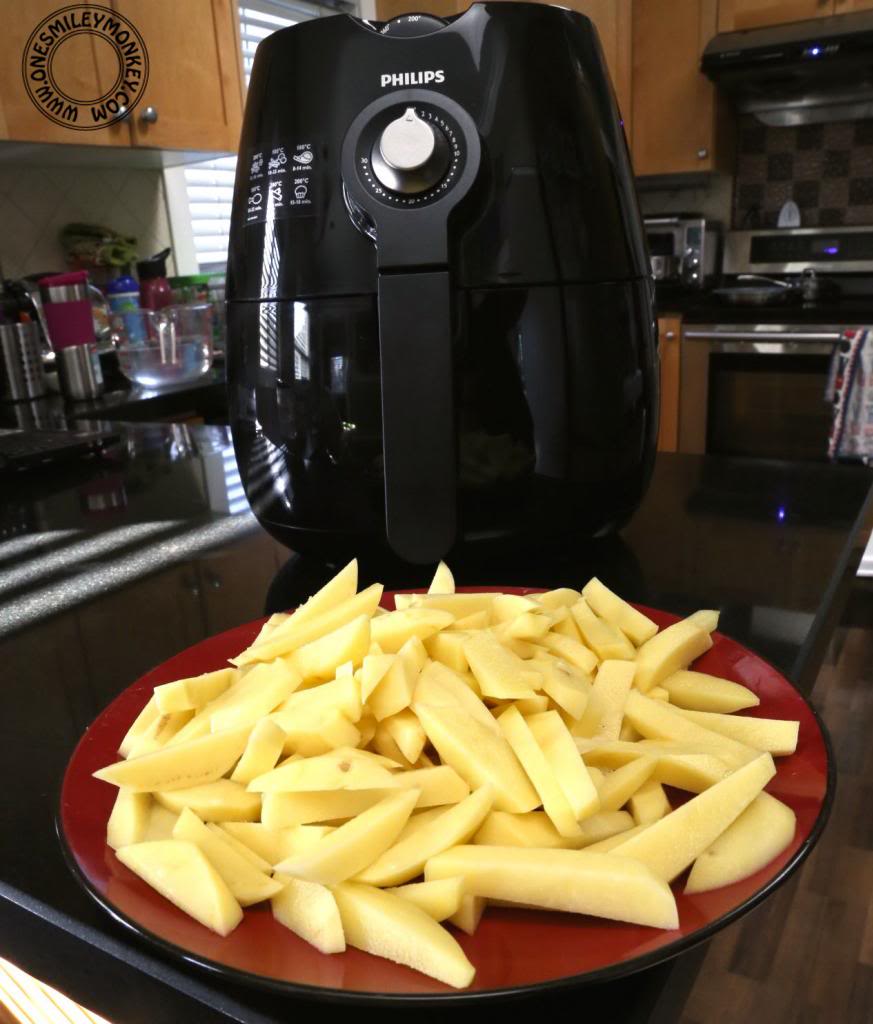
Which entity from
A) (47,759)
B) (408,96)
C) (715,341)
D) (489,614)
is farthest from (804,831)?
(715,341)

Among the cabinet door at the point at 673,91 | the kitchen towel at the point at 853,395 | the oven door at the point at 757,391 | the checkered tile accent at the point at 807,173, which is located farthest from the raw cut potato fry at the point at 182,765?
the checkered tile accent at the point at 807,173

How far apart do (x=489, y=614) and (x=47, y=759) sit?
0.23m

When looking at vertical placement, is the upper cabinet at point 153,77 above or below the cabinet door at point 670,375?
above

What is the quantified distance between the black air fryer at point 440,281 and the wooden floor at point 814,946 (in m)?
0.78

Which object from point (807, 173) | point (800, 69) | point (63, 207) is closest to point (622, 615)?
point (63, 207)

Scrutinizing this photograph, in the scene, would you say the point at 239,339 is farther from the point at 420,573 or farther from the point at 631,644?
the point at 631,644

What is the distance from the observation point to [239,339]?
1.97 ft

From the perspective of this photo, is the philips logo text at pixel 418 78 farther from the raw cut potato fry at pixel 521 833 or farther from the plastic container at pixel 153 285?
the plastic container at pixel 153 285

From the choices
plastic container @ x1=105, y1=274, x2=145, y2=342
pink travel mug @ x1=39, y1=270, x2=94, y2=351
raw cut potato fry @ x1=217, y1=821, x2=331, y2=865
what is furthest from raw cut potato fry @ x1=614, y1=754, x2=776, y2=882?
plastic container @ x1=105, y1=274, x2=145, y2=342

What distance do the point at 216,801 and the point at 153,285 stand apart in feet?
6.97

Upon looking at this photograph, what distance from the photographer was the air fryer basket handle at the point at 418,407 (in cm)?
51

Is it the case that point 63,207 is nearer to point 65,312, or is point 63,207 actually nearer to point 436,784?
point 65,312

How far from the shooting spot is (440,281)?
51 centimetres

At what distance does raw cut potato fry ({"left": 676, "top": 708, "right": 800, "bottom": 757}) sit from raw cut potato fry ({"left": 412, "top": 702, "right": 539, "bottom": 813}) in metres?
0.09
